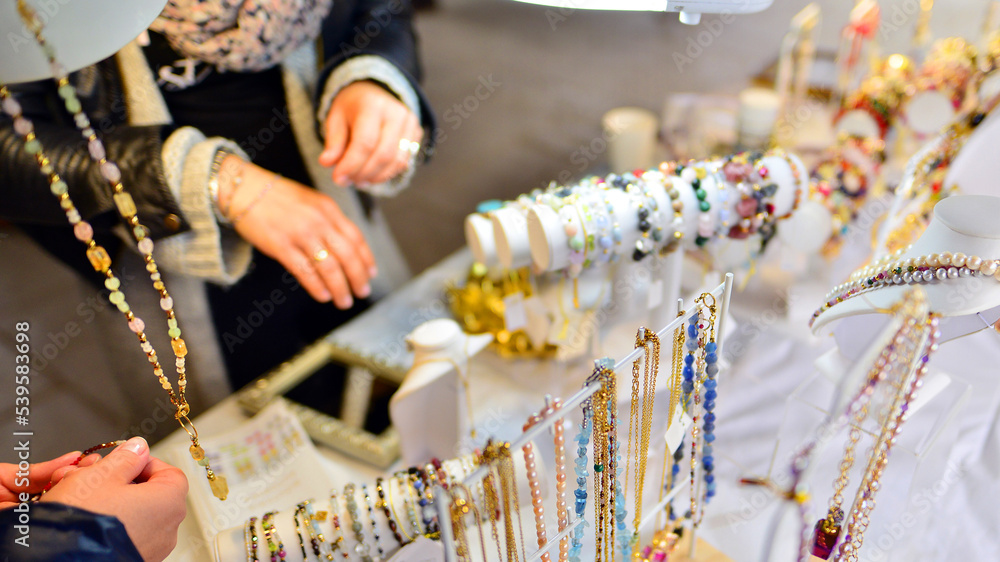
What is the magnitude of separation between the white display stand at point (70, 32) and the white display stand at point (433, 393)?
56 cm

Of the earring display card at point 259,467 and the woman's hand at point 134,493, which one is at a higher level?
the woman's hand at point 134,493

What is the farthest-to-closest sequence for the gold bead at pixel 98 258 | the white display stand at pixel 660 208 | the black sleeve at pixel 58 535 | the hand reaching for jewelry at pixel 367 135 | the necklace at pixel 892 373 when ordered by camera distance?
the hand reaching for jewelry at pixel 367 135 → the white display stand at pixel 660 208 → the gold bead at pixel 98 258 → the necklace at pixel 892 373 → the black sleeve at pixel 58 535

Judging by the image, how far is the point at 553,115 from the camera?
264 cm

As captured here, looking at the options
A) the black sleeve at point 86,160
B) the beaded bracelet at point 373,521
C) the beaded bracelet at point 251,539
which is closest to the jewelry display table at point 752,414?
the beaded bracelet at point 251,539

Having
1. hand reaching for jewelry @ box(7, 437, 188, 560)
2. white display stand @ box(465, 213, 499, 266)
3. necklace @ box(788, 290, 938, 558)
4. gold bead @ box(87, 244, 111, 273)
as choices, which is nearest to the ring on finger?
white display stand @ box(465, 213, 499, 266)

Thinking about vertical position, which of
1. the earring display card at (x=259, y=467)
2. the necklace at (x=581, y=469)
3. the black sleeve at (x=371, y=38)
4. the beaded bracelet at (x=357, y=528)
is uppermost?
the black sleeve at (x=371, y=38)

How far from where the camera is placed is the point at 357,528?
780 mm

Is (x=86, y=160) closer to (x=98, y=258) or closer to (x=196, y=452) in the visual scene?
(x=98, y=258)

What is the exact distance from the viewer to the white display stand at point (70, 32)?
0.55 m

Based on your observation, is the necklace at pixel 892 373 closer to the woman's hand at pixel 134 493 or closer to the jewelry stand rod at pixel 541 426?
the jewelry stand rod at pixel 541 426

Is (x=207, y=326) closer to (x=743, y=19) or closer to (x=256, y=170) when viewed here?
(x=256, y=170)

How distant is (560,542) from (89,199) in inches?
32.2

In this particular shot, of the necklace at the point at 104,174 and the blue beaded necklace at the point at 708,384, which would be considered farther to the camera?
the blue beaded necklace at the point at 708,384

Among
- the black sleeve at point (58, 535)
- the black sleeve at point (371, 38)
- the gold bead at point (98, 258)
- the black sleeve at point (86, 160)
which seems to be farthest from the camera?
the black sleeve at point (371, 38)
